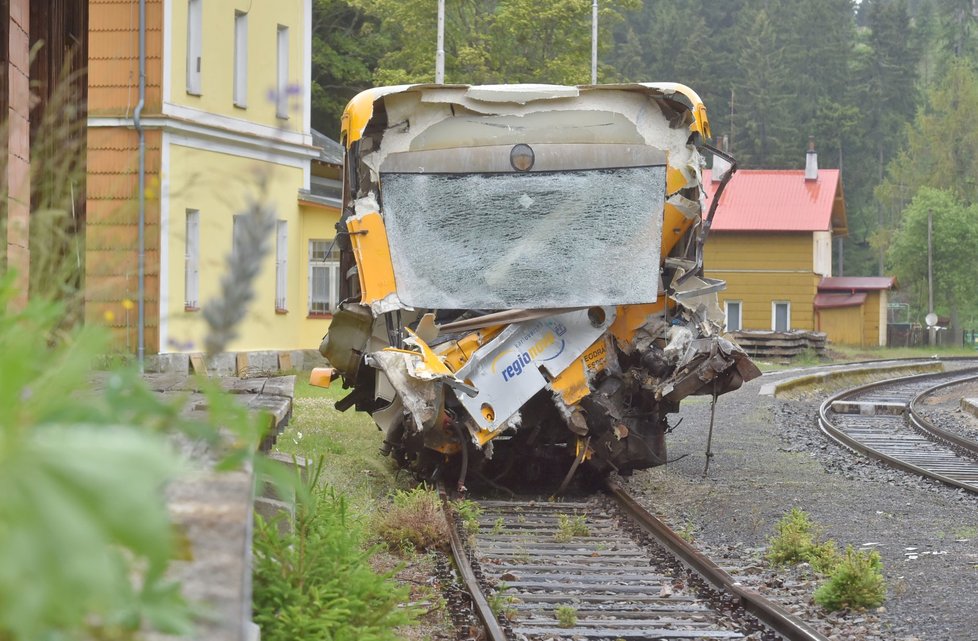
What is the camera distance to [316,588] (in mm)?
4863

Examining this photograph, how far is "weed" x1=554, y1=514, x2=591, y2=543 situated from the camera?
30.4ft

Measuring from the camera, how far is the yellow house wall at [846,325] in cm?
6191

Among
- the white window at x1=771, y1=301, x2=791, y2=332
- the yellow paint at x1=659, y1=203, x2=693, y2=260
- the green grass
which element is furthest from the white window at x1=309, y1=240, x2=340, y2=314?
the white window at x1=771, y1=301, x2=791, y2=332

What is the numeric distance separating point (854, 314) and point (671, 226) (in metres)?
53.2

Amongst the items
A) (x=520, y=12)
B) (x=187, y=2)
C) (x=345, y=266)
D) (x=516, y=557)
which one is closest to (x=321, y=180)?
(x=187, y=2)

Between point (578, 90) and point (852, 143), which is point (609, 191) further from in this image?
point (852, 143)

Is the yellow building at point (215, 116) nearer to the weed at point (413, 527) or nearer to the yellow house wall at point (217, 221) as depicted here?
the weed at point (413, 527)

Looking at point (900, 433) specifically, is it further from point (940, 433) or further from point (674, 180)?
point (674, 180)

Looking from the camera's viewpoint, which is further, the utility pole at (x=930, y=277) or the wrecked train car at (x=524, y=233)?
the utility pole at (x=930, y=277)

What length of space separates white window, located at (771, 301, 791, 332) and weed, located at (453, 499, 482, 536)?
51663mm

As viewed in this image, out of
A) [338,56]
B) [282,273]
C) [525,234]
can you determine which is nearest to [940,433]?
[525,234]

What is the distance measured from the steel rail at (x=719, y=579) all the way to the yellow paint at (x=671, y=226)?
2.08 metres

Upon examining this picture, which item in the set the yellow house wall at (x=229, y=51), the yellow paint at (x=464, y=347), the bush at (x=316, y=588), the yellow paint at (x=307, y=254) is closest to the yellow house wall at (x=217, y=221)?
the bush at (x=316, y=588)

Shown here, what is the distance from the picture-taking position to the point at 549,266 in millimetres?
10695
